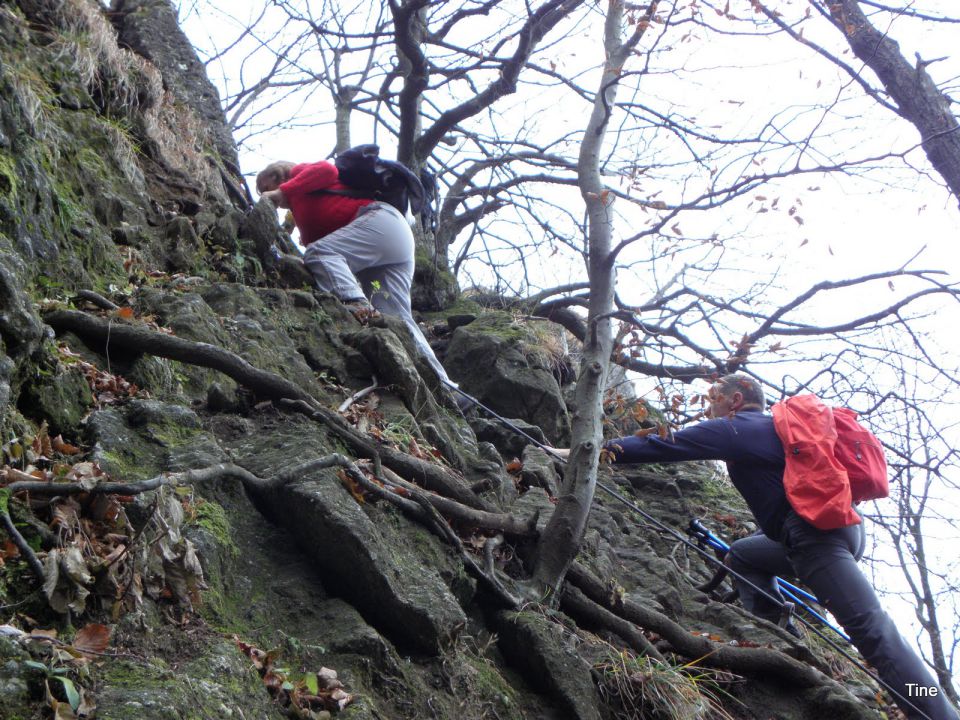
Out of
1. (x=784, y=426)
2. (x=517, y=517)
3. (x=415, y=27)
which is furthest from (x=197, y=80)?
(x=784, y=426)

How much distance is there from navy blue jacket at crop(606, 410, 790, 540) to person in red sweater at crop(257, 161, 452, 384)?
214 cm

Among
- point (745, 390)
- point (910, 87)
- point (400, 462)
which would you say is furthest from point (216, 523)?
point (910, 87)

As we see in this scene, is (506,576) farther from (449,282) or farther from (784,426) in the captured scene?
(449,282)

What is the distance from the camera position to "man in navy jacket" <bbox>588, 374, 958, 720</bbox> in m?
4.45

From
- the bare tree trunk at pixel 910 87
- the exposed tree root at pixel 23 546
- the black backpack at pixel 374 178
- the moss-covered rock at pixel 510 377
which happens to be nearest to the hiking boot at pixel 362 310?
the black backpack at pixel 374 178

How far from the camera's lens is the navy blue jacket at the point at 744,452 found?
16.7ft

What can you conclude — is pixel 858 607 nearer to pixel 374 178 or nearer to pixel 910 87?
pixel 374 178

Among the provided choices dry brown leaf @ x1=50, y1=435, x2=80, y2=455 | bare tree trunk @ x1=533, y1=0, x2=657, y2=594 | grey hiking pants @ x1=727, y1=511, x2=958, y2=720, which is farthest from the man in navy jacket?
dry brown leaf @ x1=50, y1=435, x2=80, y2=455

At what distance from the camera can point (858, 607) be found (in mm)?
4625

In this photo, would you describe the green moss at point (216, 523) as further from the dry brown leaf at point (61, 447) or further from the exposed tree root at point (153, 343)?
the exposed tree root at point (153, 343)

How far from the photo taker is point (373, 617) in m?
3.65

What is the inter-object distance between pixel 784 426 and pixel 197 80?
711cm

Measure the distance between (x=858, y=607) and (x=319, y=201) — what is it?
15.8 feet

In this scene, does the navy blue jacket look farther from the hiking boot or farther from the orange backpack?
the hiking boot
